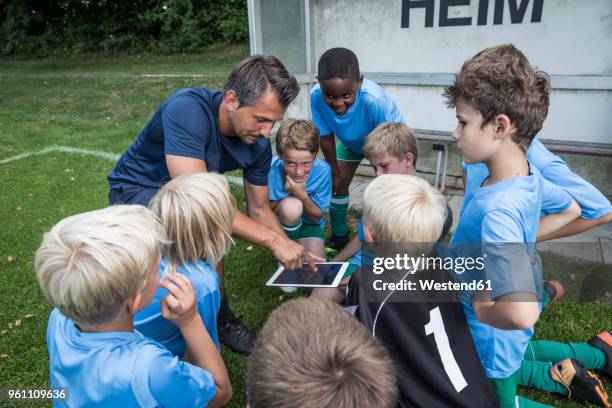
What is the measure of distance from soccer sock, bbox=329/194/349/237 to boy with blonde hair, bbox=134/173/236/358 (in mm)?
2063

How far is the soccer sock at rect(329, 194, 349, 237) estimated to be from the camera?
387cm

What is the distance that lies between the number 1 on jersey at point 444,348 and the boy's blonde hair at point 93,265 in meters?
0.98

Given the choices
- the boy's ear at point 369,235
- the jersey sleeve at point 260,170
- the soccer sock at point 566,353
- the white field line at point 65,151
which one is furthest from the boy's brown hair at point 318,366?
the white field line at point 65,151

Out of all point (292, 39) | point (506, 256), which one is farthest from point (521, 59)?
point (292, 39)

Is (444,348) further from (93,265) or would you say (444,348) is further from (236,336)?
(236,336)

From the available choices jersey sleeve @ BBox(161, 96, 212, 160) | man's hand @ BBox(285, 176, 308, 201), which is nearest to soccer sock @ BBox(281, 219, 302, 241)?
man's hand @ BBox(285, 176, 308, 201)

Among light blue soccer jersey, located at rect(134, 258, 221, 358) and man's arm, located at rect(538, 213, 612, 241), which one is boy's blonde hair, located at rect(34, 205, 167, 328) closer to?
light blue soccer jersey, located at rect(134, 258, 221, 358)

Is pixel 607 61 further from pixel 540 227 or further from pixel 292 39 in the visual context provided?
pixel 292 39

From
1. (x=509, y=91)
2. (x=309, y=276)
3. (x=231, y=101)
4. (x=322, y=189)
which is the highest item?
(x=509, y=91)

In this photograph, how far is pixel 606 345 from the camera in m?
2.31

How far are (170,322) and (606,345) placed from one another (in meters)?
2.12

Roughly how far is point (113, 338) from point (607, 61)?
4.59 meters

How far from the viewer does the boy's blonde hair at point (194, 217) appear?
174 cm

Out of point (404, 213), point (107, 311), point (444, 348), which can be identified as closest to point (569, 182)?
point (404, 213)
